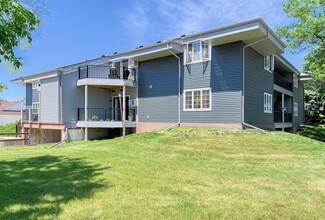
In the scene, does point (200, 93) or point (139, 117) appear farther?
point (139, 117)

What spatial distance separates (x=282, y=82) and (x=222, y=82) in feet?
33.0

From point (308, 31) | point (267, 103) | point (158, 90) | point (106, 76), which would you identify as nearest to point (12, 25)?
point (158, 90)

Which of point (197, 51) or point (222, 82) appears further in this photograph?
point (197, 51)

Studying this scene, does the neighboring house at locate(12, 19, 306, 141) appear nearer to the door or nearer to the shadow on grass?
the door

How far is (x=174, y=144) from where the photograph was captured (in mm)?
11469

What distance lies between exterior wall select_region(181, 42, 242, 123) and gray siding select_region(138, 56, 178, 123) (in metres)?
1.57

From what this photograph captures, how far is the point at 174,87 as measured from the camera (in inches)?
643

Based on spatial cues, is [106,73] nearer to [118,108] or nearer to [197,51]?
[118,108]

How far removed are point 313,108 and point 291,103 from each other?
12442mm

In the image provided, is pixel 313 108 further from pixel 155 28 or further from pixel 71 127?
pixel 71 127

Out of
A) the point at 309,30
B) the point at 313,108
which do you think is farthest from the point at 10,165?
the point at 313,108

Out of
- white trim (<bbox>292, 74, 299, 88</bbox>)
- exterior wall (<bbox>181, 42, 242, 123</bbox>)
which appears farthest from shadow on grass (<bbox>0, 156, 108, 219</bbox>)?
white trim (<bbox>292, 74, 299, 88</bbox>)

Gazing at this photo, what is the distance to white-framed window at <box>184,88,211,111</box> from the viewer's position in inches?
581

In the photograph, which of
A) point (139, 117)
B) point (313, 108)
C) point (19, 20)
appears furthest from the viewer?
point (313, 108)
